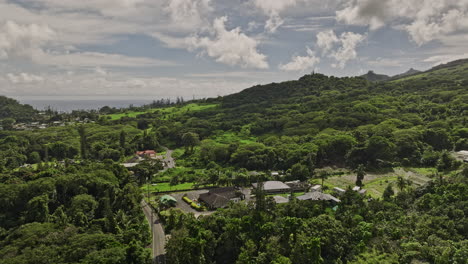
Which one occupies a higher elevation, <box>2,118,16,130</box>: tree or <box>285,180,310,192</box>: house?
<box>2,118,16,130</box>: tree

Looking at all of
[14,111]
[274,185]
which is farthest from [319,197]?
[14,111]

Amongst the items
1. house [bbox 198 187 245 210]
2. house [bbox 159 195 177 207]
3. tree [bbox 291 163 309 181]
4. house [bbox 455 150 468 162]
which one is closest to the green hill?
house [bbox 159 195 177 207]

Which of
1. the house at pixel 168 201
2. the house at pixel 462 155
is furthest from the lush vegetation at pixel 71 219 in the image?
the house at pixel 462 155

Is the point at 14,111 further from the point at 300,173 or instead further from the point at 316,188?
the point at 316,188

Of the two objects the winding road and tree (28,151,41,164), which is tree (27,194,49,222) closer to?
the winding road

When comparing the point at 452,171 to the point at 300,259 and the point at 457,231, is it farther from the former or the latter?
the point at 300,259

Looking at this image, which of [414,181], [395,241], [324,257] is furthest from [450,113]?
[324,257]
